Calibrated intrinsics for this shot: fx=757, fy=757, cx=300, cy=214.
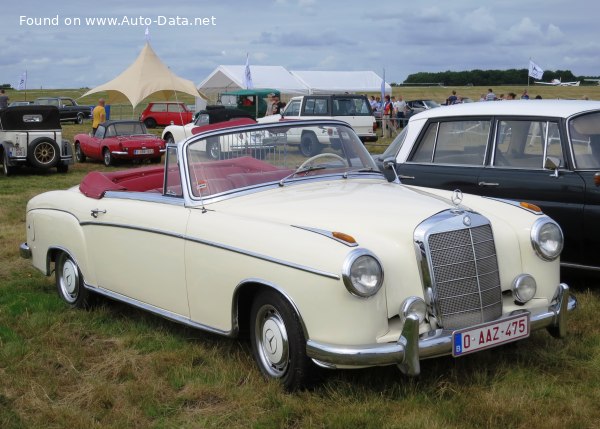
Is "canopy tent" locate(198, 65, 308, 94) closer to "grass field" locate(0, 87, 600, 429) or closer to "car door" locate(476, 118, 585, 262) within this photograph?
A: "car door" locate(476, 118, 585, 262)

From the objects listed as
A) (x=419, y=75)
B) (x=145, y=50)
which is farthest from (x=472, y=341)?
(x=419, y=75)

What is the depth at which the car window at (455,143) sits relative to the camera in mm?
6652

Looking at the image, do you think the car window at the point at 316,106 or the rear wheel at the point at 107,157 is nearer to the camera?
the rear wheel at the point at 107,157

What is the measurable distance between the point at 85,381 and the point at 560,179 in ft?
12.8

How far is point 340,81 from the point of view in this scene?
1389 inches

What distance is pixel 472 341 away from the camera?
390 cm

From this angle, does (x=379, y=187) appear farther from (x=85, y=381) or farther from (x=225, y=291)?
(x=85, y=381)

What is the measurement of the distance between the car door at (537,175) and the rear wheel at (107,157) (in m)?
13.5

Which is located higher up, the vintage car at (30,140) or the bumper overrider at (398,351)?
the vintage car at (30,140)

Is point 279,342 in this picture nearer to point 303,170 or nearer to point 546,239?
point 303,170

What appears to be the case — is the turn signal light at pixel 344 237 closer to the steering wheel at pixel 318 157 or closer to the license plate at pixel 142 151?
the steering wheel at pixel 318 157

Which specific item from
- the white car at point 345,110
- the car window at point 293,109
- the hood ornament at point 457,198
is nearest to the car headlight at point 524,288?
the hood ornament at point 457,198

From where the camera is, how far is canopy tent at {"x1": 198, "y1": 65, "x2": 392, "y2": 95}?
113ft

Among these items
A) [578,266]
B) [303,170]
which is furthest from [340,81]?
[303,170]
